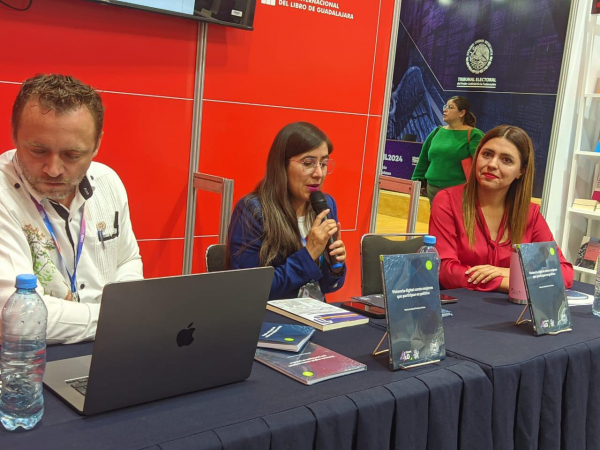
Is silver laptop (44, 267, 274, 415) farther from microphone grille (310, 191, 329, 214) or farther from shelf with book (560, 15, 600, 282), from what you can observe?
shelf with book (560, 15, 600, 282)

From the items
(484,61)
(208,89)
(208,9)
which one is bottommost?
(208,89)

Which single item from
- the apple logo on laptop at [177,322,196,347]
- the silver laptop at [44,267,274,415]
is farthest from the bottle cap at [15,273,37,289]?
the apple logo on laptop at [177,322,196,347]

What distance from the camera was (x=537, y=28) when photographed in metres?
6.12

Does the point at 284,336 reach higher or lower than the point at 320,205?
lower

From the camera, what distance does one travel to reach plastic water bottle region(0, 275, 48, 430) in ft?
3.65

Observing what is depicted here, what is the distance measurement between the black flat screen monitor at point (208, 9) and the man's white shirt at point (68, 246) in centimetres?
127

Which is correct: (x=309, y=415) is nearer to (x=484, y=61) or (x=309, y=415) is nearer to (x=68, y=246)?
(x=68, y=246)

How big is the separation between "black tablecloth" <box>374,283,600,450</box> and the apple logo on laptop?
81 cm

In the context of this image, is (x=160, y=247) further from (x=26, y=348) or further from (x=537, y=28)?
(x=537, y=28)

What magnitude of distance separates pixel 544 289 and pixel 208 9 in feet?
6.79

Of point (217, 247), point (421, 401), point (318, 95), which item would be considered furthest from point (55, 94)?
point (318, 95)

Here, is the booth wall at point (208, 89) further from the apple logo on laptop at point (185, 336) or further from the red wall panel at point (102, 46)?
the apple logo on laptop at point (185, 336)

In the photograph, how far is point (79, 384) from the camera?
1.28 metres

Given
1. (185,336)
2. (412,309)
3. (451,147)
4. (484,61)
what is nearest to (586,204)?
(451,147)
